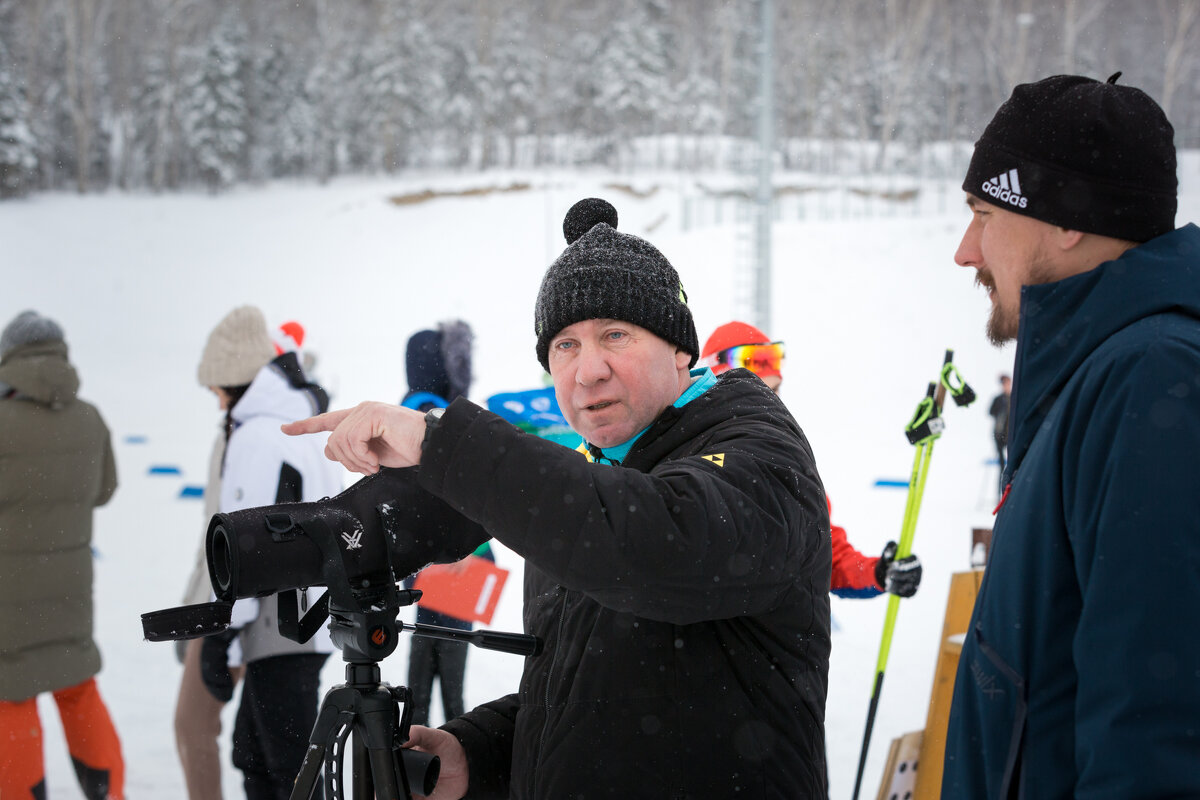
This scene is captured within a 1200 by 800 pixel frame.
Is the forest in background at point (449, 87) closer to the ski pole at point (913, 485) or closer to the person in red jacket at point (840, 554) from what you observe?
the person in red jacket at point (840, 554)

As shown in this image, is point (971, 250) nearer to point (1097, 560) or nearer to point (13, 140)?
point (1097, 560)

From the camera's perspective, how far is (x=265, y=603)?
2500mm

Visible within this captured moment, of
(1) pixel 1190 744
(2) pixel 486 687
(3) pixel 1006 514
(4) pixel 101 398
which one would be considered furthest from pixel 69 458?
(4) pixel 101 398

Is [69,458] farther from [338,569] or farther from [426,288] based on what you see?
[426,288]

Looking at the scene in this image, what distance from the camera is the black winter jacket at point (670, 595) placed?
0.88m

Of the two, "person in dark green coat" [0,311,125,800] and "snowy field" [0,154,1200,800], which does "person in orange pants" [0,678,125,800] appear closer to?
"person in dark green coat" [0,311,125,800]

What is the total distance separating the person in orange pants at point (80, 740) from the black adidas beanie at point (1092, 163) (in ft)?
9.94

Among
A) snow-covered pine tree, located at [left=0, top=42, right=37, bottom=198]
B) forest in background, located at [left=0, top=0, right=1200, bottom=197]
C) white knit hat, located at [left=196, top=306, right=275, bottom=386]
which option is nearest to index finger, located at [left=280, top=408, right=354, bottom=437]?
white knit hat, located at [left=196, top=306, right=275, bottom=386]

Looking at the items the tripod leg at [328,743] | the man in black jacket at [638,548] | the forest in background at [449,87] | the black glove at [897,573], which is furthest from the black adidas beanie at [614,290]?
the forest in background at [449,87]

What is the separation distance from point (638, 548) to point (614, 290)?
473 millimetres

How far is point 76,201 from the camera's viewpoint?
2297 cm

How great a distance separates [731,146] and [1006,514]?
1091 inches

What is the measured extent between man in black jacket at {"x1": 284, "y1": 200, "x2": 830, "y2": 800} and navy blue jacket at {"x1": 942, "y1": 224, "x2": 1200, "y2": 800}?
21 cm

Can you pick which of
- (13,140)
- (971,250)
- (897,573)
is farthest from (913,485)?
(13,140)
